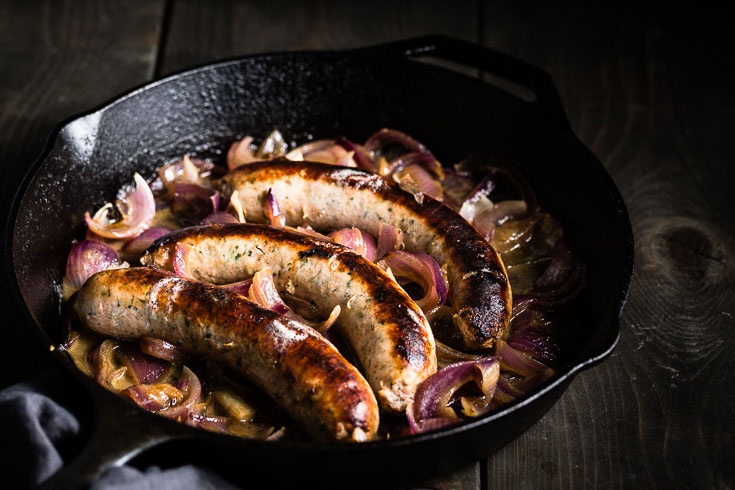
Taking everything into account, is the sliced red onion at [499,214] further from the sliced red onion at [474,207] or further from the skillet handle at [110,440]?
the skillet handle at [110,440]

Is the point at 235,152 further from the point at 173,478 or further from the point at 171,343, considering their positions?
the point at 173,478

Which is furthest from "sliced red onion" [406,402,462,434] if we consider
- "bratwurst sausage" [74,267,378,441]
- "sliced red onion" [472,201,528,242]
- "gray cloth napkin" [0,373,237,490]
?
"sliced red onion" [472,201,528,242]

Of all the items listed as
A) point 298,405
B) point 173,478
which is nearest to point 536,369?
point 298,405

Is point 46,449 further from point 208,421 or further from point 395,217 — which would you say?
point 395,217

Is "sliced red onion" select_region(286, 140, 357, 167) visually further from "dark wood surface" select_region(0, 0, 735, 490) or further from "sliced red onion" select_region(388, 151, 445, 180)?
"dark wood surface" select_region(0, 0, 735, 490)

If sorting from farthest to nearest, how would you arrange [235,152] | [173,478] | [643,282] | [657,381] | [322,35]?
[322,35], [235,152], [643,282], [657,381], [173,478]

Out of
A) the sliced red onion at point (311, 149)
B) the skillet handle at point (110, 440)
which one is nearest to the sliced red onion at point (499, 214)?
the sliced red onion at point (311, 149)

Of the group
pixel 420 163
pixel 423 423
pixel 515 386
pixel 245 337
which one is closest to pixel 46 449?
pixel 245 337
